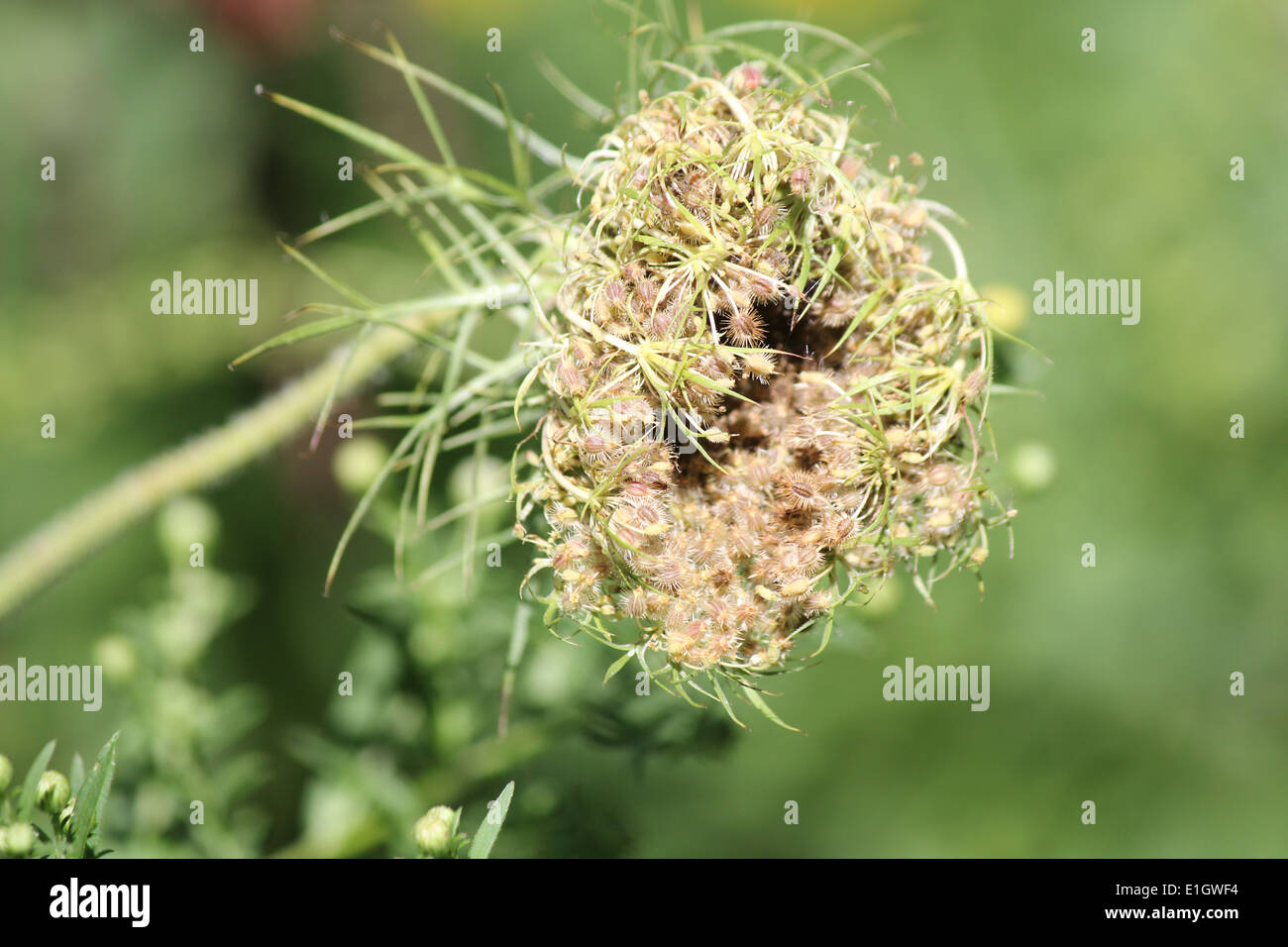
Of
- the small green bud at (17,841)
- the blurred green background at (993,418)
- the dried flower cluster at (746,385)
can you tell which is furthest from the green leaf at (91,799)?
the blurred green background at (993,418)

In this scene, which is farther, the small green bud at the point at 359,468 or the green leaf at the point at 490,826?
the small green bud at the point at 359,468

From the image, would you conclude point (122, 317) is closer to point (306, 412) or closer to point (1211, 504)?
point (306, 412)

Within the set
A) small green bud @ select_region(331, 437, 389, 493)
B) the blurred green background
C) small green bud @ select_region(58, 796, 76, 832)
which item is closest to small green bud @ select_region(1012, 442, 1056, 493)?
the blurred green background

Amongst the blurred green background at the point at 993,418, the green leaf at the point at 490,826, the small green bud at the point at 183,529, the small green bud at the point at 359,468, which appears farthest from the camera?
the blurred green background at the point at 993,418

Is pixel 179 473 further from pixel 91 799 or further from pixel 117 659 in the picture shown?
pixel 91 799

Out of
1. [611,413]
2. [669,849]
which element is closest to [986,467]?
[611,413]

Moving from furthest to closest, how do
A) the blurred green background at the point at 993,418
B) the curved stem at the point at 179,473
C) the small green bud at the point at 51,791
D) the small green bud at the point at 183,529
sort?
1. the blurred green background at the point at 993,418
2. the small green bud at the point at 183,529
3. the curved stem at the point at 179,473
4. the small green bud at the point at 51,791

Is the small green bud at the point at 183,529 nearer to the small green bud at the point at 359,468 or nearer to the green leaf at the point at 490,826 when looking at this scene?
the small green bud at the point at 359,468
